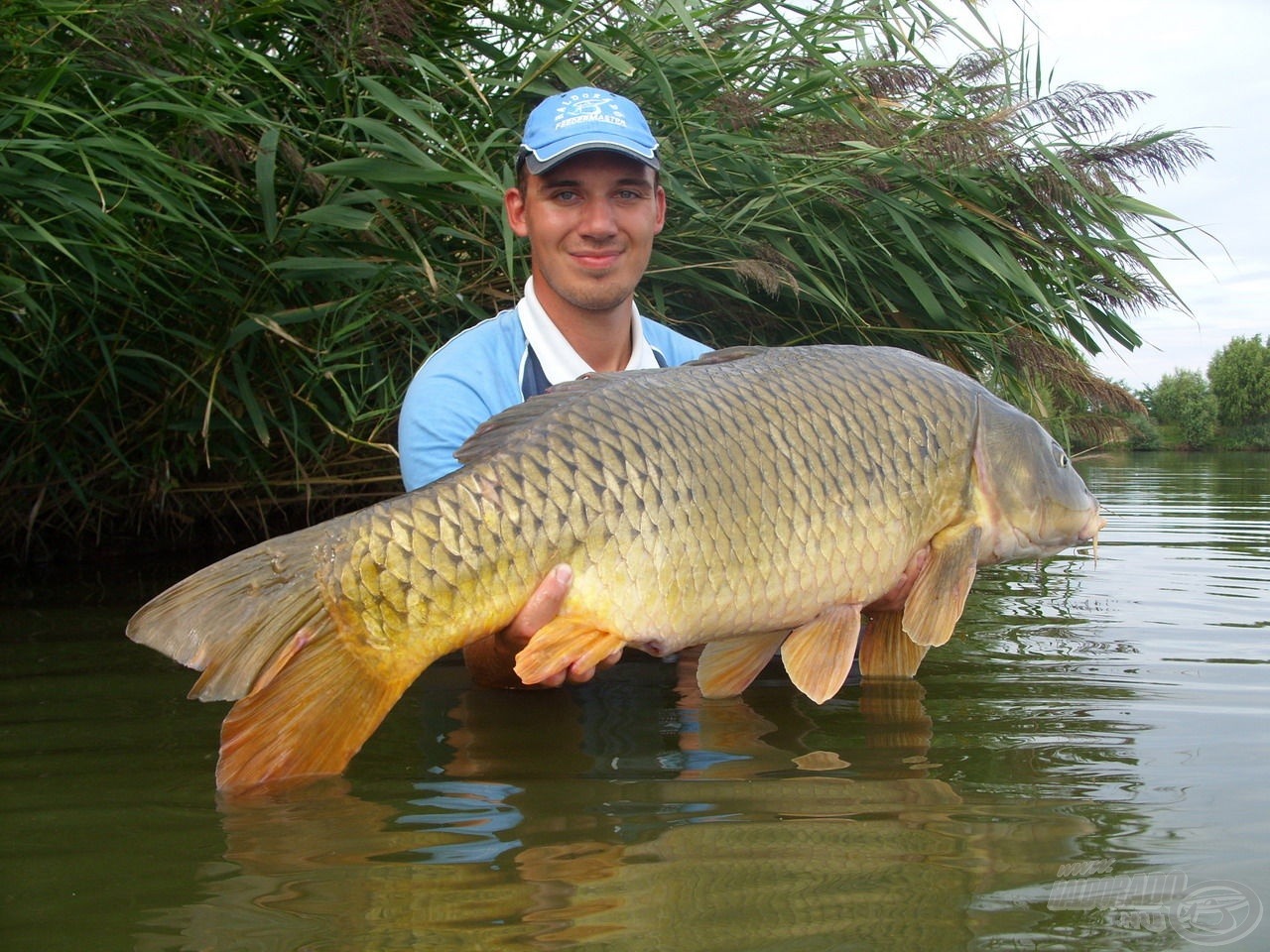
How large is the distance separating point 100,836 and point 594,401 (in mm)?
871

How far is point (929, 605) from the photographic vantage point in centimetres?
200

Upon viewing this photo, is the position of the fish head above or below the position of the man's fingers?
above

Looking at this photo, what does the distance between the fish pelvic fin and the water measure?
0.05 m

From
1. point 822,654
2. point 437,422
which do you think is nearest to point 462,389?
point 437,422

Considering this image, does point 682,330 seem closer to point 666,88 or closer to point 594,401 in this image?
point 666,88

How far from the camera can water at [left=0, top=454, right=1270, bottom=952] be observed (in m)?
1.24

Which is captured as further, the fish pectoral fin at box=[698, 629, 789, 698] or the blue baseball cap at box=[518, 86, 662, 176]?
the blue baseball cap at box=[518, 86, 662, 176]

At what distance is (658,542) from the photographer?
1753 millimetres

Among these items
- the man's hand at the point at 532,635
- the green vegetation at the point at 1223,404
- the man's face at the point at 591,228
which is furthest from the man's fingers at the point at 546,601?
the green vegetation at the point at 1223,404

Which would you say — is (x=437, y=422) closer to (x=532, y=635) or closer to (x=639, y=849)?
(x=532, y=635)

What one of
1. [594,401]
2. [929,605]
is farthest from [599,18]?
[929,605]

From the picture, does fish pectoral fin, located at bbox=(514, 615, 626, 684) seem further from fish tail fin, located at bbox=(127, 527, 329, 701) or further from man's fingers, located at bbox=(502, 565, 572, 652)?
fish tail fin, located at bbox=(127, 527, 329, 701)

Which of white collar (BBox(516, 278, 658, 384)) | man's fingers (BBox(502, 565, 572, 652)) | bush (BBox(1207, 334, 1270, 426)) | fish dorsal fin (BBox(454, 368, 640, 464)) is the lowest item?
man's fingers (BBox(502, 565, 572, 652))

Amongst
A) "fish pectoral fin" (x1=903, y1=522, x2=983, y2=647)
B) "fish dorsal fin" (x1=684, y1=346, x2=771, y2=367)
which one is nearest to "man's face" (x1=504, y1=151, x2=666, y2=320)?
"fish dorsal fin" (x1=684, y1=346, x2=771, y2=367)
